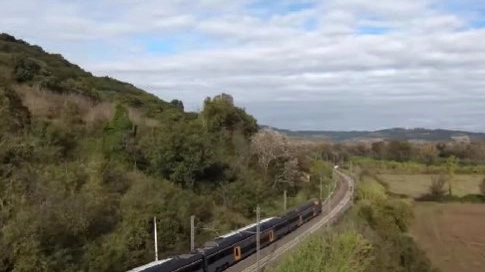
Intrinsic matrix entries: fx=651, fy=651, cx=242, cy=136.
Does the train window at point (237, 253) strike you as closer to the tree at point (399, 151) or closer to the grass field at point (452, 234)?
the grass field at point (452, 234)

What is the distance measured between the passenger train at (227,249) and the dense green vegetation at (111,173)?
3.87 meters

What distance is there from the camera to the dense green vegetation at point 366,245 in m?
25.4

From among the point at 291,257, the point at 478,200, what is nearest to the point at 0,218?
the point at 291,257

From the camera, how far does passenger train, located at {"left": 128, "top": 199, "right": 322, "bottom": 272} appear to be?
3116cm

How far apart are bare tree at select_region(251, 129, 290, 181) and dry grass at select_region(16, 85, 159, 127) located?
Answer: 18203 mm

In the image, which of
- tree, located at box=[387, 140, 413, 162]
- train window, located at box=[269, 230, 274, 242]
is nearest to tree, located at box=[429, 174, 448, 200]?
tree, located at box=[387, 140, 413, 162]

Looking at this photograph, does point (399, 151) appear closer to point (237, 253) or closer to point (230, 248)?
point (237, 253)

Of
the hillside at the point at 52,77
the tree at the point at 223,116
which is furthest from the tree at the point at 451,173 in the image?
the hillside at the point at 52,77

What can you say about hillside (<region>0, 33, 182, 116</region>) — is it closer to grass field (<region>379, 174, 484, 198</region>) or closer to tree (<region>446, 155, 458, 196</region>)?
grass field (<region>379, 174, 484, 198</region>)

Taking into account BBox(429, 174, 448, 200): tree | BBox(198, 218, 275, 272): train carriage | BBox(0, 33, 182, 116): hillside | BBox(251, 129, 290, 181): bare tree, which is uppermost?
BBox(0, 33, 182, 116): hillside

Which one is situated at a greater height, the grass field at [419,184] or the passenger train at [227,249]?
the passenger train at [227,249]

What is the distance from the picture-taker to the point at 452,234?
8169 centimetres

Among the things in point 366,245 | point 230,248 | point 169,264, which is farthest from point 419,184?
point 169,264

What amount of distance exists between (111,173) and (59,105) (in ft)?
41.8
